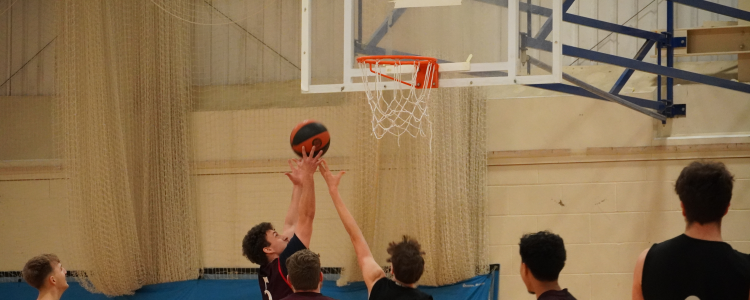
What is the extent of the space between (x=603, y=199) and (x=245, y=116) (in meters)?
3.88

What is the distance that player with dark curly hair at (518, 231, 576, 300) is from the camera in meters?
2.84

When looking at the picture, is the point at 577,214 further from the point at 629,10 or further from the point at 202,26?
the point at 202,26

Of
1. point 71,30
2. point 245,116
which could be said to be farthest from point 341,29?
point 71,30

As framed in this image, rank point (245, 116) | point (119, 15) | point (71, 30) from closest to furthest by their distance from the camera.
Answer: point (71, 30) → point (119, 15) → point (245, 116)

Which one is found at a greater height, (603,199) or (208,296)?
(603,199)

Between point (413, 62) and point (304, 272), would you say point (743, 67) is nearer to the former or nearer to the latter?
point (413, 62)

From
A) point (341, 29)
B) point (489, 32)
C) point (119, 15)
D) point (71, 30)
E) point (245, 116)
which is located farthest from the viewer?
point (245, 116)

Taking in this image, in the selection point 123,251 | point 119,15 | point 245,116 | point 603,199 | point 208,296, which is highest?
point 119,15

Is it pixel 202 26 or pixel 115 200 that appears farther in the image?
pixel 202 26

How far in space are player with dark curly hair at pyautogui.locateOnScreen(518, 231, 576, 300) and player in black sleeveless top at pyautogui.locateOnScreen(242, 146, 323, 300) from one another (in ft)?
5.89

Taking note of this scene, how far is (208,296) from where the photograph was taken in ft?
22.9

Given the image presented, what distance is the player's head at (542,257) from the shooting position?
2848mm

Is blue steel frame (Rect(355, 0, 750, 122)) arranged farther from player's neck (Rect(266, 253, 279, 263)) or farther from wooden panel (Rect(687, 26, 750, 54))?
player's neck (Rect(266, 253, 279, 263))

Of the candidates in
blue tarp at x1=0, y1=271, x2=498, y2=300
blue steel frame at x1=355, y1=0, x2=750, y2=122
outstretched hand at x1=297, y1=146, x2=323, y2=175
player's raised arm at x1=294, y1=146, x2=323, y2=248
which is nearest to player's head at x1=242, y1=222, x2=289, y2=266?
player's raised arm at x1=294, y1=146, x2=323, y2=248
